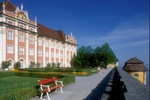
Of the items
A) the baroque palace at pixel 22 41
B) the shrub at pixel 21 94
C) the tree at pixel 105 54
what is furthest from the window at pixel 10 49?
the tree at pixel 105 54

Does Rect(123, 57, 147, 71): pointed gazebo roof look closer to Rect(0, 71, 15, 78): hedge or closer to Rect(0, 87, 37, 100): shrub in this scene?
Rect(0, 87, 37, 100): shrub

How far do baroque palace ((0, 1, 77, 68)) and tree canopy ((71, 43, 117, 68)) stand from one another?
1041cm

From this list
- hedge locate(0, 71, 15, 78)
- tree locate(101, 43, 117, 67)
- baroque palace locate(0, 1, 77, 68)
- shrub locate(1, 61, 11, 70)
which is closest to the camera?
hedge locate(0, 71, 15, 78)

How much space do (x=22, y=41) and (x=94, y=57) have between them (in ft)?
89.6

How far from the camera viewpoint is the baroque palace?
28875mm

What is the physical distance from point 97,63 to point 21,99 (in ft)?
150

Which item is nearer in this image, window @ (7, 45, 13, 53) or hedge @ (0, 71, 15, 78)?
hedge @ (0, 71, 15, 78)

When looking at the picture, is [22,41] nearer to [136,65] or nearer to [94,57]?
[136,65]

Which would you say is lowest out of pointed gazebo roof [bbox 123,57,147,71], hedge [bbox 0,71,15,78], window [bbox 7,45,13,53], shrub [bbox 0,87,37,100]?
hedge [bbox 0,71,15,78]

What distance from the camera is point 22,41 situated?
33531 mm

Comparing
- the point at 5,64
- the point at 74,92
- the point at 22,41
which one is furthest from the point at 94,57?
the point at 74,92

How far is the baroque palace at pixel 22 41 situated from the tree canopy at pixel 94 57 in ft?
34.2

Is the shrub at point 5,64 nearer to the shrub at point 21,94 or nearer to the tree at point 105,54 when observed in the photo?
the shrub at point 21,94

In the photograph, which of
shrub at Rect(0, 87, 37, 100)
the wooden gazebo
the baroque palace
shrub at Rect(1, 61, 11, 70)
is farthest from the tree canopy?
shrub at Rect(0, 87, 37, 100)
